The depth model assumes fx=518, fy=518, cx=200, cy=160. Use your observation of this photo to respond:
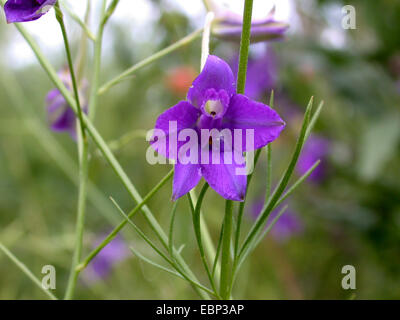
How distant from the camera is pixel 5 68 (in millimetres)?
1032

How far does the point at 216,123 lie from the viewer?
438mm

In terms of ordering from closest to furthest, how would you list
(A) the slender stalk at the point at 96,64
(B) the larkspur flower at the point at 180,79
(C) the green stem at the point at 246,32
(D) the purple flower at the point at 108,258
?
(C) the green stem at the point at 246,32
(A) the slender stalk at the point at 96,64
(D) the purple flower at the point at 108,258
(B) the larkspur flower at the point at 180,79

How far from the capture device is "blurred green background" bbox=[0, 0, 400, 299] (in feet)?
3.94

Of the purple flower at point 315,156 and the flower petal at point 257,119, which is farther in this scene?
the purple flower at point 315,156

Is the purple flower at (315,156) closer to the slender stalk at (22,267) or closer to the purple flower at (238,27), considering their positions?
the purple flower at (238,27)

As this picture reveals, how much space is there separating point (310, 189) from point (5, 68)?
855 mm

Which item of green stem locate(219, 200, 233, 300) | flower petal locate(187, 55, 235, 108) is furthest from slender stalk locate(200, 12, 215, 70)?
green stem locate(219, 200, 233, 300)

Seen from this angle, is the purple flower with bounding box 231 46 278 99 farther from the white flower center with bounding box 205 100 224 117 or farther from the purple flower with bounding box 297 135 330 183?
the white flower center with bounding box 205 100 224 117

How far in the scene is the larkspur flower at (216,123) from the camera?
39cm

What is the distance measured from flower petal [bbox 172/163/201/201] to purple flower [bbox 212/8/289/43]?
191 mm

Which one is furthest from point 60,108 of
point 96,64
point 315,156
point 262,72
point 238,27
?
point 315,156

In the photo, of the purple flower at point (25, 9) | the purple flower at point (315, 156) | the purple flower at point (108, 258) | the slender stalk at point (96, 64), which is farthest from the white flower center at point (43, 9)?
the purple flower at point (315, 156)

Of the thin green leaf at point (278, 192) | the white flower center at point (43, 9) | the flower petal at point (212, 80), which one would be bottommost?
the thin green leaf at point (278, 192)

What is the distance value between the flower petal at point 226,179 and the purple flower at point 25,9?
168mm
